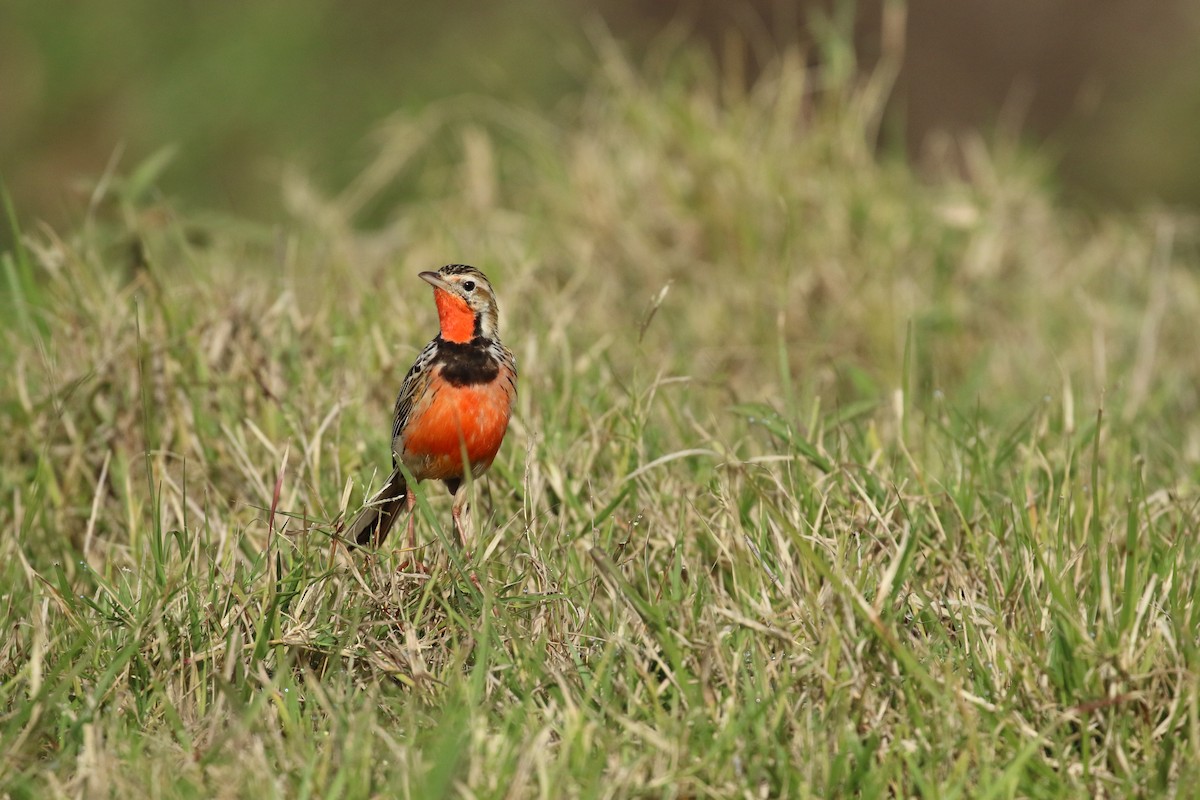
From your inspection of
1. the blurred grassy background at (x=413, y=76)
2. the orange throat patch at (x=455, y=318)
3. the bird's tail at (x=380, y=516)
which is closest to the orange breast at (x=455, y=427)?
the bird's tail at (x=380, y=516)

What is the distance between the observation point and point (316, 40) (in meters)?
11.8

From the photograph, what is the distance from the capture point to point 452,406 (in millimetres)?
3877

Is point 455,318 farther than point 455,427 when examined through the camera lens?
Yes

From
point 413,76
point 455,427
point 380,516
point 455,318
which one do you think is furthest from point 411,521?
point 413,76

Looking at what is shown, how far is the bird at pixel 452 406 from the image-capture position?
3.89m

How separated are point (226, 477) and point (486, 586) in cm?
152

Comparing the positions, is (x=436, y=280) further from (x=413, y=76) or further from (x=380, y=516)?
(x=413, y=76)

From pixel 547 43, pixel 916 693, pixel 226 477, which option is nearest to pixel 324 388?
pixel 226 477

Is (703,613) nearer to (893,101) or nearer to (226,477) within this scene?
(226,477)

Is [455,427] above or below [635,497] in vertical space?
above

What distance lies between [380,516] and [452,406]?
0.40 meters

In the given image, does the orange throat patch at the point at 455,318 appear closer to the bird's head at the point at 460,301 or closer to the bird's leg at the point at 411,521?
the bird's head at the point at 460,301

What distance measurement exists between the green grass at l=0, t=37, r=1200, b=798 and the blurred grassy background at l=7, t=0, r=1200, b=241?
7.33 feet

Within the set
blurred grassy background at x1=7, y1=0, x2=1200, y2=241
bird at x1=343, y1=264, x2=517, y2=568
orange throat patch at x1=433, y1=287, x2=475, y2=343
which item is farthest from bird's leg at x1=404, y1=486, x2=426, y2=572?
blurred grassy background at x1=7, y1=0, x2=1200, y2=241
